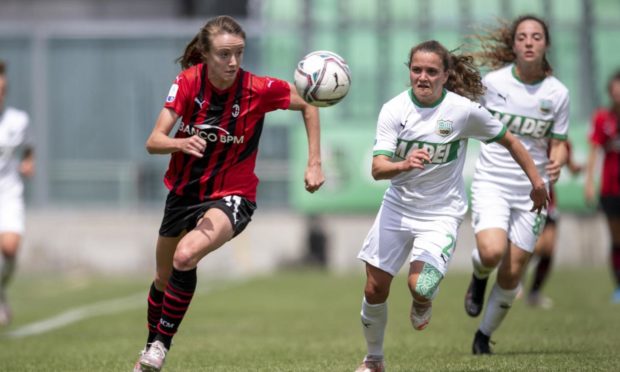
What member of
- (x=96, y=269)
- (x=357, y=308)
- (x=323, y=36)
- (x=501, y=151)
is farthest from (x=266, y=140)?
(x=501, y=151)

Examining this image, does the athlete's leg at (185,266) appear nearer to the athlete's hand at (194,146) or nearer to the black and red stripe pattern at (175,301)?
the black and red stripe pattern at (175,301)

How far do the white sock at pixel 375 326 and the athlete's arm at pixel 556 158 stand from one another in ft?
6.32

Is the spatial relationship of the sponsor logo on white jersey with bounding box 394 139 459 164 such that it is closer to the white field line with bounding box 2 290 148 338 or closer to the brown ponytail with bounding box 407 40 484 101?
the brown ponytail with bounding box 407 40 484 101

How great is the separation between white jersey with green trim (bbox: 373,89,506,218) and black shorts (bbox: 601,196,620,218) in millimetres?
6937

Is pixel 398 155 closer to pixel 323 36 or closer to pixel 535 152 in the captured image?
pixel 535 152

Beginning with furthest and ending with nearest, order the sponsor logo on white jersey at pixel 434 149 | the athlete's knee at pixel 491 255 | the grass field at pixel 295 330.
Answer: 1. the athlete's knee at pixel 491 255
2. the grass field at pixel 295 330
3. the sponsor logo on white jersey at pixel 434 149

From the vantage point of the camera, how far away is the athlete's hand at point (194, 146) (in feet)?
22.5

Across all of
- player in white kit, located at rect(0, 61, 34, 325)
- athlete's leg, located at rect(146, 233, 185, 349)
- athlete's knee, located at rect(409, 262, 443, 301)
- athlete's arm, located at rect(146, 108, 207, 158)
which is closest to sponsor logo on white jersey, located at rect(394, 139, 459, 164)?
athlete's knee, located at rect(409, 262, 443, 301)

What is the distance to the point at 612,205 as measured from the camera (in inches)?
559

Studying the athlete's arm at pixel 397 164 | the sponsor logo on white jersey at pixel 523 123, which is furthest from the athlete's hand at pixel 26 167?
the athlete's arm at pixel 397 164

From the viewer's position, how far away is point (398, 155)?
7.63 m

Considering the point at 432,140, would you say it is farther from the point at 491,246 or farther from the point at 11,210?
the point at 11,210

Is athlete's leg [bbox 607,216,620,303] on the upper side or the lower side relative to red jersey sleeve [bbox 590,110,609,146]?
lower

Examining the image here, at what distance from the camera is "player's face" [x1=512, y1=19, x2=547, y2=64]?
29.0 ft
